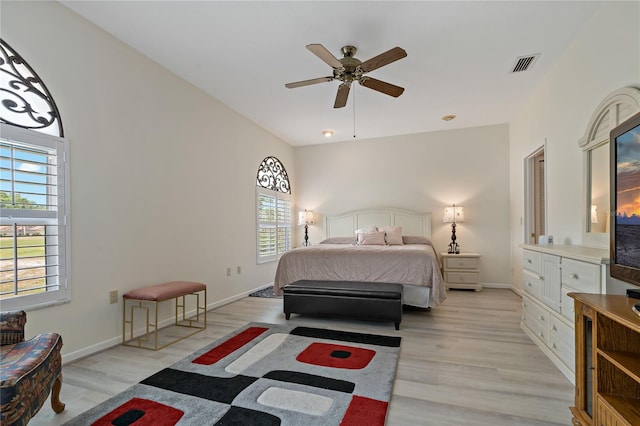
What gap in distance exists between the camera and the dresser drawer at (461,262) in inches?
197

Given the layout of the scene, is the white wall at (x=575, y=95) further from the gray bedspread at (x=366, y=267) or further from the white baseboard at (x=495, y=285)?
the white baseboard at (x=495, y=285)

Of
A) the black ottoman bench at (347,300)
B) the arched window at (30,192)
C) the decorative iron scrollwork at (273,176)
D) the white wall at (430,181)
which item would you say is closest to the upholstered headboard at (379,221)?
the white wall at (430,181)

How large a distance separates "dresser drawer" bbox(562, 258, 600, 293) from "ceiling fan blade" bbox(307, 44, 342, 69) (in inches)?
95.1

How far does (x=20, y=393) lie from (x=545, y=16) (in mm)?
4239

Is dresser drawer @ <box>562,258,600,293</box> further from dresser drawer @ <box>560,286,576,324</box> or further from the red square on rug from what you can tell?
the red square on rug

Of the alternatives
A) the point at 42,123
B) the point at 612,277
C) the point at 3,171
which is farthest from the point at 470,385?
the point at 42,123

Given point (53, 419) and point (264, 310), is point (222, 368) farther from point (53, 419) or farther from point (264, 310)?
point (264, 310)

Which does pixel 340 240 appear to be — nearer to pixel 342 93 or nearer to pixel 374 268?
pixel 374 268

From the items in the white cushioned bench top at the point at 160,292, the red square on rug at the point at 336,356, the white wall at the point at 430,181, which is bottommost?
the red square on rug at the point at 336,356

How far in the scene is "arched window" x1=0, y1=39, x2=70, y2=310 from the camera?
6.88ft

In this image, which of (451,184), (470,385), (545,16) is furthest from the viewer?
(451,184)

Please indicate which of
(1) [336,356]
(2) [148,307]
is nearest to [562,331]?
(1) [336,356]

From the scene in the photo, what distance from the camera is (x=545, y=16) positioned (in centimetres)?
249

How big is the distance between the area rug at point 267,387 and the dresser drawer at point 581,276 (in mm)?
1419
